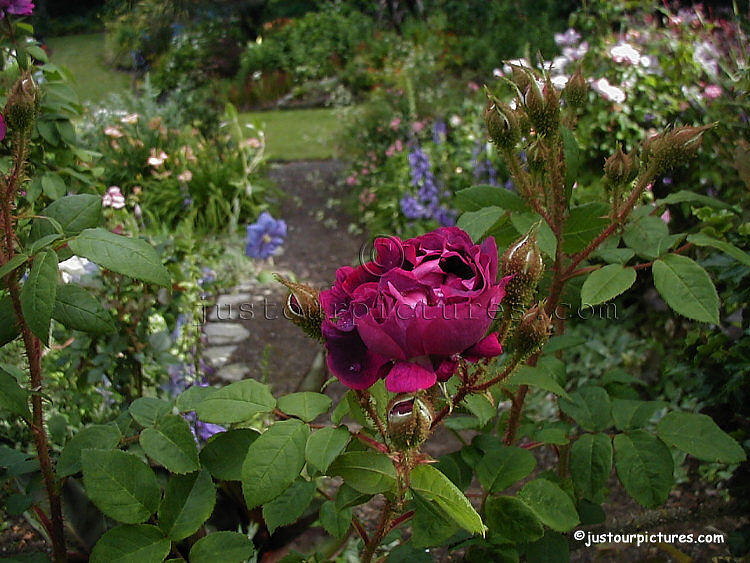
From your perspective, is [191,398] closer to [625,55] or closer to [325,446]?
[325,446]

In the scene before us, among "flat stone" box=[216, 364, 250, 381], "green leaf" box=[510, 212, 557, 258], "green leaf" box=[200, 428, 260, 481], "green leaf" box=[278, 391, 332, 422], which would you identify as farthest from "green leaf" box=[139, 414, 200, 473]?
"flat stone" box=[216, 364, 250, 381]

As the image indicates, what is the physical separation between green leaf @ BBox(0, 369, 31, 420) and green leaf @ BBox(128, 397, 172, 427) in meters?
0.14

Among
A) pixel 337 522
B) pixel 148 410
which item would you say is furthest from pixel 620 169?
pixel 148 410

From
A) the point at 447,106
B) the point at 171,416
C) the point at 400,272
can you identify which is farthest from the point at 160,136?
the point at 400,272

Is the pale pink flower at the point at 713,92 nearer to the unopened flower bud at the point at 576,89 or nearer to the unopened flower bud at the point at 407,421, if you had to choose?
the unopened flower bud at the point at 576,89

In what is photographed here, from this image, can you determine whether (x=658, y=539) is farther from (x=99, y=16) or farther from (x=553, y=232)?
(x=99, y=16)

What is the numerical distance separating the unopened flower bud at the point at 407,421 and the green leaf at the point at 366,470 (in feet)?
0.27

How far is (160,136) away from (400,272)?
429 centimetres

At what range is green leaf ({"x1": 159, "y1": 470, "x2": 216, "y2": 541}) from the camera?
767 millimetres

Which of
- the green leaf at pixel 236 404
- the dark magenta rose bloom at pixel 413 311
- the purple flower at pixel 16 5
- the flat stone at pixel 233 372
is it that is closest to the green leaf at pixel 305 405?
the green leaf at pixel 236 404

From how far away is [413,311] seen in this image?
0.58 metres

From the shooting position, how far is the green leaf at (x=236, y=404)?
0.72 meters

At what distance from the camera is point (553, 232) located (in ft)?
3.23

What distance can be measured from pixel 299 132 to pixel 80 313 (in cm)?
643
